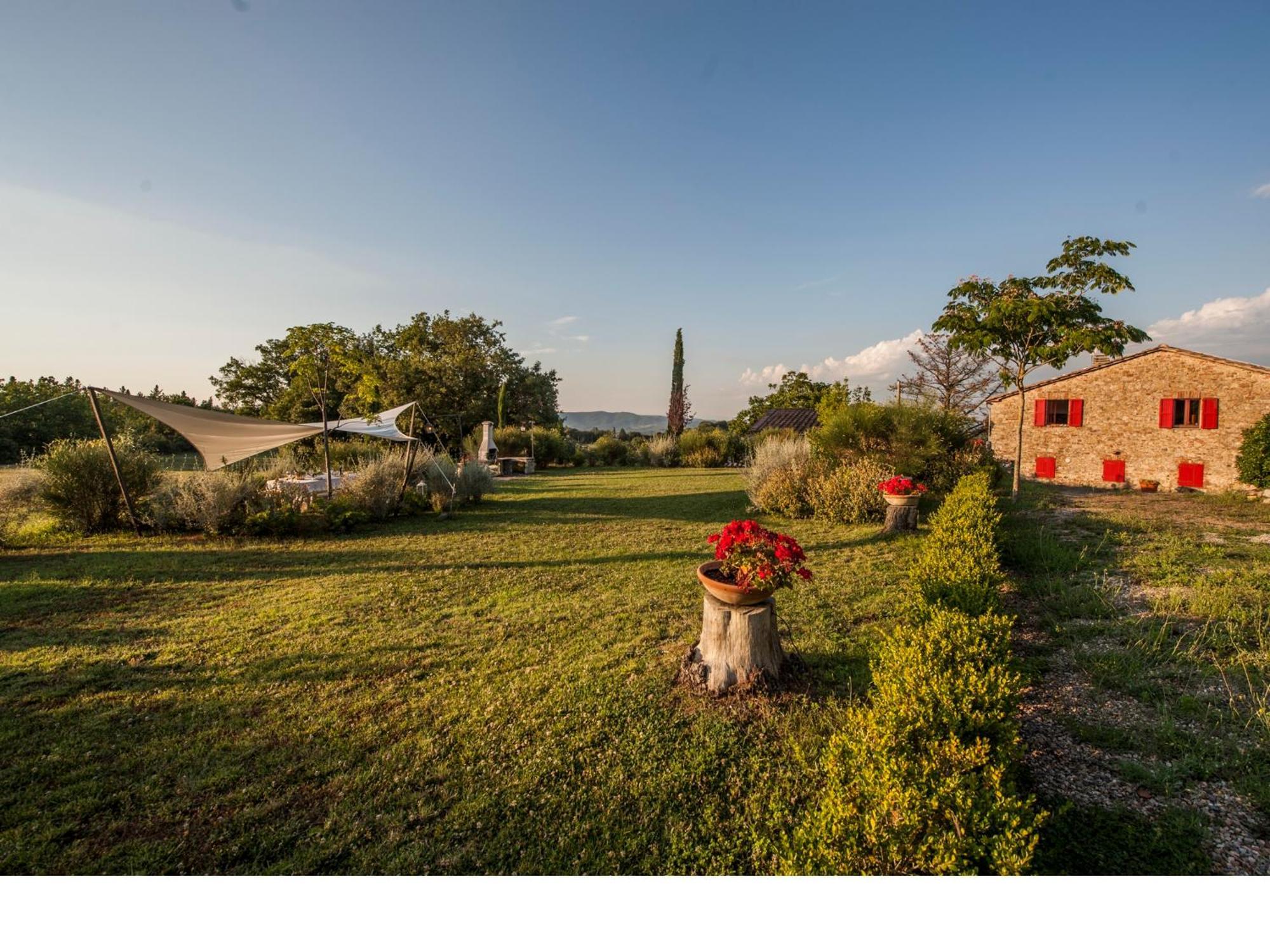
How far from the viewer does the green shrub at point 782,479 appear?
31.8 feet

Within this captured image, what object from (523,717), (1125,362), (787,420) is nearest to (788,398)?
(787,420)

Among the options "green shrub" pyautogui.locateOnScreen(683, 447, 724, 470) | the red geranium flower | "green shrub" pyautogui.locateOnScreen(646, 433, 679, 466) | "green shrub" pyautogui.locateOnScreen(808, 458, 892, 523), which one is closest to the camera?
the red geranium flower

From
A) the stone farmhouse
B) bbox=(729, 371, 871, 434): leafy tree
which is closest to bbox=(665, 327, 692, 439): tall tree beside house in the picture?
bbox=(729, 371, 871, 434): leafy tree

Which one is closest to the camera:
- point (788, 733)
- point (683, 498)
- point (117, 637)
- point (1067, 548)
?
A: point (788, 733)

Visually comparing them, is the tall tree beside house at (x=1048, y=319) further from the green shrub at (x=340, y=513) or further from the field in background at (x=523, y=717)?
the green shrub at (x=340, y=513)

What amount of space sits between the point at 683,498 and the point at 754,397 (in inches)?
1156

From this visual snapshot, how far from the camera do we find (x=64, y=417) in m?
22.8

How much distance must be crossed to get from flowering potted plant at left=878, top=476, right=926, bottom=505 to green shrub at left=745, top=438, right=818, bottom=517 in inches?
70.6

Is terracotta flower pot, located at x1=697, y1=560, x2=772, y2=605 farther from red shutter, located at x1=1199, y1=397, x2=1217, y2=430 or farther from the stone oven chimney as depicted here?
red shutter, located at x1=1199, y1=397, x2=1217, y2=430

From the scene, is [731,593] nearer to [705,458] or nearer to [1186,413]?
[1186,413]

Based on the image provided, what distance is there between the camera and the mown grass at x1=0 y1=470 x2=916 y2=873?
2.01 metres

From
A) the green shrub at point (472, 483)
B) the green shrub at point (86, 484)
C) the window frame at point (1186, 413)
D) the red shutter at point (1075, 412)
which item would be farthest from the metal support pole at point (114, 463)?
the window frame at point (1186, 413)
